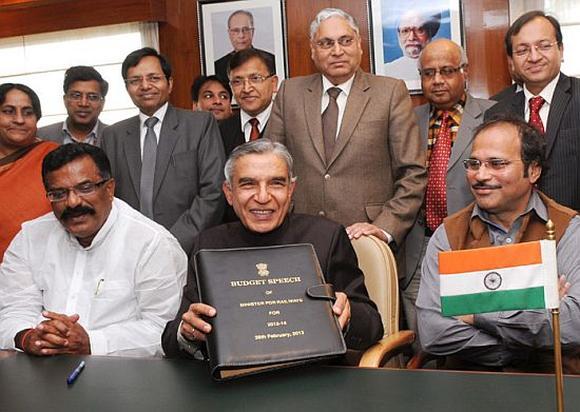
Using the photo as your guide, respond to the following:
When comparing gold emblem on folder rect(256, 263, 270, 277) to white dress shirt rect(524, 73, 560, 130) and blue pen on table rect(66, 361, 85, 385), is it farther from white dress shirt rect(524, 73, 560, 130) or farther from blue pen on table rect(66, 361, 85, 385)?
white dress shirt rect(524, 73, 560, 130)

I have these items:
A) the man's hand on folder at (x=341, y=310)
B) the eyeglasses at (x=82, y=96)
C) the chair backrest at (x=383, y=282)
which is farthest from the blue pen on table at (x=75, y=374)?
the eyeglasses at (x=82, y=96)

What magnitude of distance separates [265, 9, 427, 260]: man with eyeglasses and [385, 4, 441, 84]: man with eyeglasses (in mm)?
2225

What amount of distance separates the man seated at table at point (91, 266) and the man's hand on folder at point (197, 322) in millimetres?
610

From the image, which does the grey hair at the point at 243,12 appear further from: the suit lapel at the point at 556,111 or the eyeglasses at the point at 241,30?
the suit lapel at the point at 556,111

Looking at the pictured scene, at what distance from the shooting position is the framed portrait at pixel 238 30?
19.4ft

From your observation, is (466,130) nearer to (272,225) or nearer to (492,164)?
(492,164)

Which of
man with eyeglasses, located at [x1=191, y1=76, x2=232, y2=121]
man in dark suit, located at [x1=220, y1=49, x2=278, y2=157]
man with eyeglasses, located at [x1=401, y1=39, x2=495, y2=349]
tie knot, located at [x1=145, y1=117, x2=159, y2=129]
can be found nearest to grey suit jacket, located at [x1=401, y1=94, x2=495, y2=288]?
man with eyeglasses, located at [x1=401, y1=39, x2=495, y2=349]

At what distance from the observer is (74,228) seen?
2830mm

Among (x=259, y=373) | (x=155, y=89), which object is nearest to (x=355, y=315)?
(x=259, y=373)

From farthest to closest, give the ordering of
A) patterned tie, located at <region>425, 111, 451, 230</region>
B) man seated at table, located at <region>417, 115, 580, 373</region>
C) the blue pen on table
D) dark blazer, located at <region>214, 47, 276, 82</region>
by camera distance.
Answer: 1. dark blazer, located at <region>214, 47, 276, 82</region>
2. patterned tie, located at <region>425, 111, 451, 230</region>
3. man seated at table, located at <region>417, 115, 580, 373</region>
4. the blue pen on table

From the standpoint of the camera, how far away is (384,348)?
7.91 ft

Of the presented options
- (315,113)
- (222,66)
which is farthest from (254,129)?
(222,66)

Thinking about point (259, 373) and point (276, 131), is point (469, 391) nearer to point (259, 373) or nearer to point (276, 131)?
point (259, 373)

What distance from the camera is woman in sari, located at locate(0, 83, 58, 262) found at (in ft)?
11.7
